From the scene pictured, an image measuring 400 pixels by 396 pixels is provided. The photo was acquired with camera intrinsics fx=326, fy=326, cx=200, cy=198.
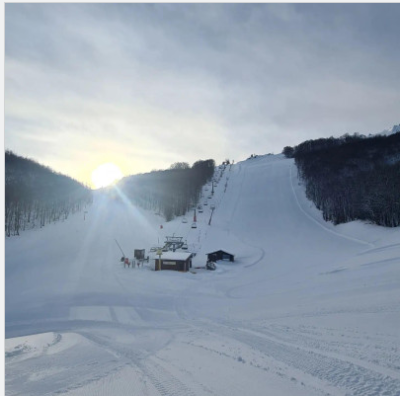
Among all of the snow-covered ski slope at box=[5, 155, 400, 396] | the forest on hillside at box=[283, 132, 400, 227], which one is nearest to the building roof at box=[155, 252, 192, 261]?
the snow-covered ski slope at box=[5, 155, 400, 396]

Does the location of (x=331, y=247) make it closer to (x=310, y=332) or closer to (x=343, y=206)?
(x=343, y=206)

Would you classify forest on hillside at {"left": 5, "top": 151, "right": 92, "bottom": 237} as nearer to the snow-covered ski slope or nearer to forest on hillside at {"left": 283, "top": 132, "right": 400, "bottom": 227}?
the snow-covered ski slope

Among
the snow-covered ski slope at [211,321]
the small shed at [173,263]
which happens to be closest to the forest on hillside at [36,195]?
the snow-covered ski slope at [211,321]

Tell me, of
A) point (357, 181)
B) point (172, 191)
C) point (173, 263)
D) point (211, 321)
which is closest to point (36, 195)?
point (172, 191)

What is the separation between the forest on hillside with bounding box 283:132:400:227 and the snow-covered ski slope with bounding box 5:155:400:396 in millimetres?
3884

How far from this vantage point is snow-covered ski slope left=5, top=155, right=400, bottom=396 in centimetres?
806

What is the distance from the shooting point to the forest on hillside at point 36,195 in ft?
194

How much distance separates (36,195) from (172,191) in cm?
3148

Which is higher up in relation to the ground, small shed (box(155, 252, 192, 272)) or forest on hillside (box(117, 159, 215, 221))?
forest on hillside (box(117, 159, 215, 221))

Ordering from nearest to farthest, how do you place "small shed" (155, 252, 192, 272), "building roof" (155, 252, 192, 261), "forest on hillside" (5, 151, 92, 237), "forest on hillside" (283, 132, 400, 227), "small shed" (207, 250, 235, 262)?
1. "small shed" (155, 252, 192, 272)
2. "building roof" (155, 252, 192, 261)
3. "small shed" (207, 250, 235, 262)
4. "forest on hillside" (283, 132, 400, 227)
5. "forest on hillside" (5, 151, 92, 237)

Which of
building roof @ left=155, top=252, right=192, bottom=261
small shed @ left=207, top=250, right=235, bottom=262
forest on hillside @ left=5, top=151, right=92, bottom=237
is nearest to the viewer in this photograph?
building roof @ left=155, top=252, right=192, bottom=261

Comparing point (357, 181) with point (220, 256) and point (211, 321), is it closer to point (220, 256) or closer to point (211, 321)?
point (220, 256)

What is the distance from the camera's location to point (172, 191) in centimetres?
8194

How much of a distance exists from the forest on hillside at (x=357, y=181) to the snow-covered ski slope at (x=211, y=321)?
3884mm
